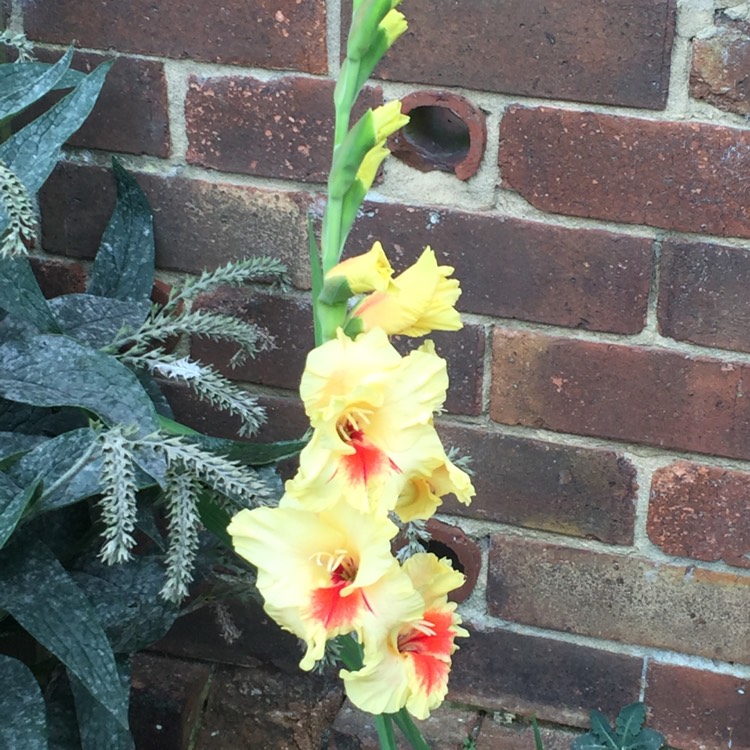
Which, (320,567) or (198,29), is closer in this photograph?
(320,567)

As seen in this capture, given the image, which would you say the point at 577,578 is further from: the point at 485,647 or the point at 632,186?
the point at 632,186

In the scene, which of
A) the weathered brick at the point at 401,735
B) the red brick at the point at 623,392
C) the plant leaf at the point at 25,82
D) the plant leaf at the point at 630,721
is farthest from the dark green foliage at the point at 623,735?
the plant leaf at the point at 25,82

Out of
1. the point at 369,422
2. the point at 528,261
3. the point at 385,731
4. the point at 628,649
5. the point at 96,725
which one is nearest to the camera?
the point at 369,422

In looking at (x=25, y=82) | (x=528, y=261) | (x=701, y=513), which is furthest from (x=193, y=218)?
(x=701, y=513)

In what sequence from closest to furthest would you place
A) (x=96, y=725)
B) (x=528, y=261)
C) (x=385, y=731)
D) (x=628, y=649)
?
(x=385, y=731), (x=96, y=725), (x=528, y=261), (x=628, y=649)

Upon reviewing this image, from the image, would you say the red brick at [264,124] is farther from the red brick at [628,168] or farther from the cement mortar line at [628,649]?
the cement mortar line at [628,649]

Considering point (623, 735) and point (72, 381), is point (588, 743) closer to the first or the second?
point (623, 735)

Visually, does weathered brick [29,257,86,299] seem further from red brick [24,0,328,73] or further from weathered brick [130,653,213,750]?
weathered brick [130,653,213,750]
